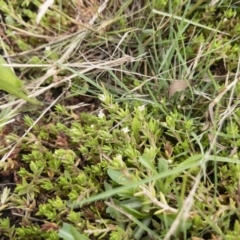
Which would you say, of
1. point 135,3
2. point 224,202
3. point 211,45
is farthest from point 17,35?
point 224,202

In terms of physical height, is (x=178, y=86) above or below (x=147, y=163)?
above

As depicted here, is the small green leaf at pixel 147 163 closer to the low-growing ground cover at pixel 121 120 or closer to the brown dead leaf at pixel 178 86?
the low-growing ground cover at pixel 121 120

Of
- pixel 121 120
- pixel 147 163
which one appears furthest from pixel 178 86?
pixel 147 163

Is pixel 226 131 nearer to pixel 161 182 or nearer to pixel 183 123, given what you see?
pixel 183 123

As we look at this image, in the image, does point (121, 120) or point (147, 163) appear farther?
point (121, 120)

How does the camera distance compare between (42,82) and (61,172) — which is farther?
(42,82)

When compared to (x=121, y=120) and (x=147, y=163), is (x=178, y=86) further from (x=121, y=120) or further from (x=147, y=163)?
(x=147, y=163)

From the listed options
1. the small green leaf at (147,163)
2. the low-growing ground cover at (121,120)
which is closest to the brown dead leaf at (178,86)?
the low-growing ground cover at (121,120)
